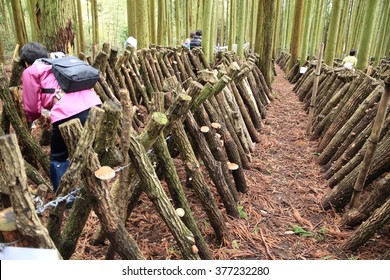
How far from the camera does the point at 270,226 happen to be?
3014 millimetres

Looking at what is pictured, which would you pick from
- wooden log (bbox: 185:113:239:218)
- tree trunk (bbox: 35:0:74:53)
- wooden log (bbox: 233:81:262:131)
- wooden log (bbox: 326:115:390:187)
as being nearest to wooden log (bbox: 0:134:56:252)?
wooden log (bbox: 185:113:239:218)

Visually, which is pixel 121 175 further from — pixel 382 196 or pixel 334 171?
pixel 334 171

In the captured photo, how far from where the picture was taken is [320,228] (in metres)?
3.01

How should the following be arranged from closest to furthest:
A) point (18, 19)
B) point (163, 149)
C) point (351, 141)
Answer: point (163, 149)
point (351, 141)
point (18, 19)

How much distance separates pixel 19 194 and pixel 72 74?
146 centimetres

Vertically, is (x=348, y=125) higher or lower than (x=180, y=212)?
higher

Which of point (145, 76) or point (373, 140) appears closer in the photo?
point (373, 140)

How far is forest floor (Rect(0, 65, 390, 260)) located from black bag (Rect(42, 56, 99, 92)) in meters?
1.20

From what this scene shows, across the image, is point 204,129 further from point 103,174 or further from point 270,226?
point 103,174

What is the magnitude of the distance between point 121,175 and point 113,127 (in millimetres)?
439

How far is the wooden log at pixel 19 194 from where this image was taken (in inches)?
50.6

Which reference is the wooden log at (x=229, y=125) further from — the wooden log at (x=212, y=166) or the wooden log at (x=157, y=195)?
the wooden log at (x=157, y=195)

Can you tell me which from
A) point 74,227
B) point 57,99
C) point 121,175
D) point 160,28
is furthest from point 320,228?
point 160,28

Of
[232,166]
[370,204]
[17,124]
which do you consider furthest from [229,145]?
[17,124]
